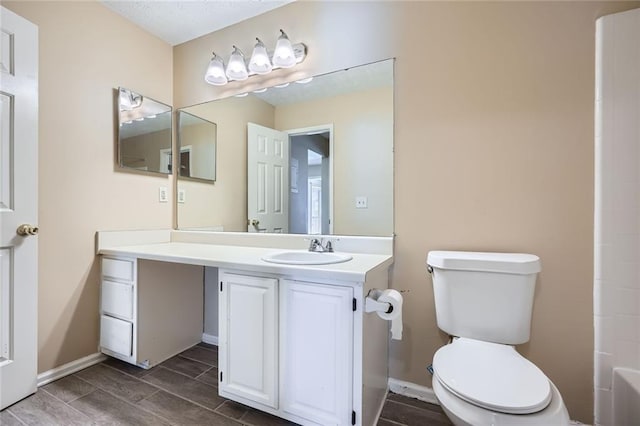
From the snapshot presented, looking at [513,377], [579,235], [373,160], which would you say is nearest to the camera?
[513,377]

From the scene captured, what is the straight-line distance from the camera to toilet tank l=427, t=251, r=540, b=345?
1.21 metres

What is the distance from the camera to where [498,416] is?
857 mm

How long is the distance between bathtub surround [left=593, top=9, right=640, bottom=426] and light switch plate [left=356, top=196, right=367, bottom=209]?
1.01 m

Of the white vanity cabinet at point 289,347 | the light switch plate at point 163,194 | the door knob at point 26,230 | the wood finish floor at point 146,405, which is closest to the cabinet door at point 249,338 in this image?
the white vanity cabinet at point 289,347

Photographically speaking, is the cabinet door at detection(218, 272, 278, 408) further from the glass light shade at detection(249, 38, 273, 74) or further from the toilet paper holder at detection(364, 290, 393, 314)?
the glass light shade at detection(249, 38, 273, 74)

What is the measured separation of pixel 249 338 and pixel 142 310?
85 cm

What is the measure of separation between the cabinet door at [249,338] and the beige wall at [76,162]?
1.05 meters

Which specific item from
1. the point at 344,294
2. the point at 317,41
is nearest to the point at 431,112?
the point at 317,41

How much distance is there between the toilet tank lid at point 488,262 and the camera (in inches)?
46.9

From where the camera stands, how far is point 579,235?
4.12ft

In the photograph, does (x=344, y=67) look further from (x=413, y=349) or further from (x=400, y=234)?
(x=413, y=349)

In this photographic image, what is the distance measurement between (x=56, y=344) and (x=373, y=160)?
2.11 m

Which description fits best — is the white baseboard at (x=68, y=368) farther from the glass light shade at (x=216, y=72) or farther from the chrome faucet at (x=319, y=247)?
the glass light shade at (x=216, y=72)

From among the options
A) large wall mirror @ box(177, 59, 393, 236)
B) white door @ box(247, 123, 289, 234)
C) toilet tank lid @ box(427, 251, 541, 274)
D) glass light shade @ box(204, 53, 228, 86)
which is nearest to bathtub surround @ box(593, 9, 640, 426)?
toilet tank lid @ box(427, 251, 541, 274)
